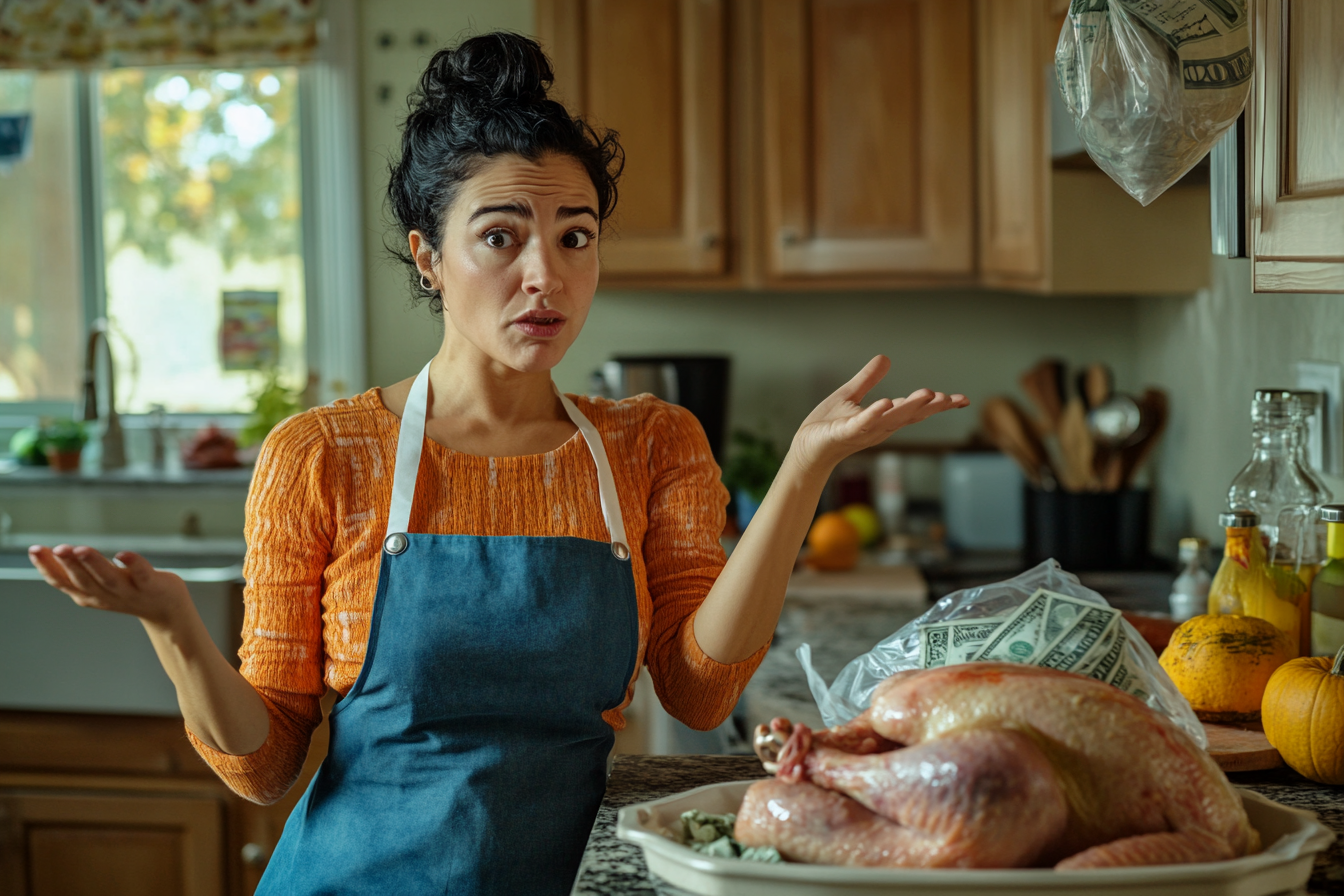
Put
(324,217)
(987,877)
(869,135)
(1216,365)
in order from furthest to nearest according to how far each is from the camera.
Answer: (324,217)
(869,135)
(1216,365)
(987,877)

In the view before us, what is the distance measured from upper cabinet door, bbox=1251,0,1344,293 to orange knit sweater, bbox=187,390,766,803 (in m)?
0.55

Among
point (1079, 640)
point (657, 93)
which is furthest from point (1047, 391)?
point (1079, 640)

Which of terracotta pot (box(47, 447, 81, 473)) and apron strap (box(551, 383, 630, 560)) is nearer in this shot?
apron strap (box(551, 383, 630, 560))

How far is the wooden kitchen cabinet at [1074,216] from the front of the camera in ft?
6.79

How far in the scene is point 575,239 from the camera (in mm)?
1115

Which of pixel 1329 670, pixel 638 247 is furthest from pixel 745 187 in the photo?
pixel 1329 670

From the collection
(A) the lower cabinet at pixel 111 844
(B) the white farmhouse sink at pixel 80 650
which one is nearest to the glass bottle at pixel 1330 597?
(B) the white farmhouse sink at pixel 80 650

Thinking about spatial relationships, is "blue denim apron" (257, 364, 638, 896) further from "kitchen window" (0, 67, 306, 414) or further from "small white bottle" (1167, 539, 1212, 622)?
"kitchen window" (0, 67, 306, 414)

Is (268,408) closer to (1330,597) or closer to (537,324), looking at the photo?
(537,324)

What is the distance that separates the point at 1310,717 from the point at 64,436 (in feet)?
9.14

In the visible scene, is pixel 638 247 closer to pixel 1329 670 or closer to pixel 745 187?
pixel 745 187

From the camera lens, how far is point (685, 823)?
75cm

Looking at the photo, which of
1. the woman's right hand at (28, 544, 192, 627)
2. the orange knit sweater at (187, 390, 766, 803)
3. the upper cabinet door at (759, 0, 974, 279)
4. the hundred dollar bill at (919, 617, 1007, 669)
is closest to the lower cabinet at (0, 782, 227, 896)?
the orange knit sweater at (187, 390, 766, 803)

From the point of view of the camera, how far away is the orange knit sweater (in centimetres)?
106
